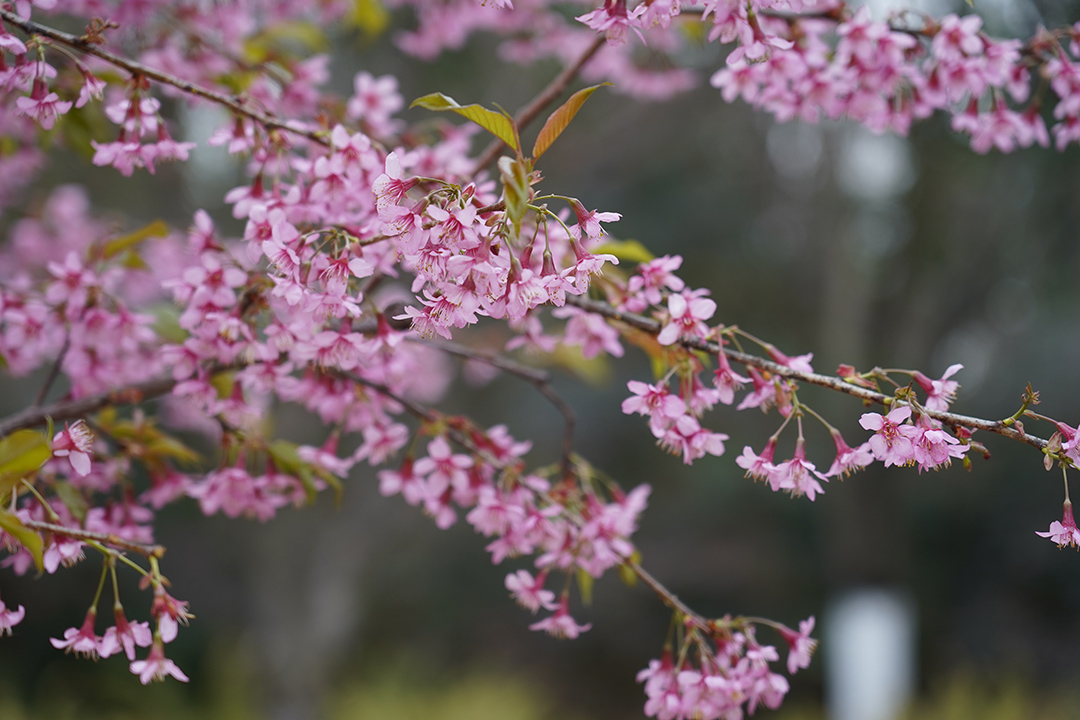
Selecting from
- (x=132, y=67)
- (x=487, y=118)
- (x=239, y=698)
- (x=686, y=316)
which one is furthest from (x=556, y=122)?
(x=239, y=698)

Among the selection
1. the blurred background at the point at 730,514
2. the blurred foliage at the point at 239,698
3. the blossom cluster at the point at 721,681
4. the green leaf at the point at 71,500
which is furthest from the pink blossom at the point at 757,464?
the blurred foliage at the point at 239,698

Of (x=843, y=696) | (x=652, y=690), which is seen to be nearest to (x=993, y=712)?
(x=843, y=696)

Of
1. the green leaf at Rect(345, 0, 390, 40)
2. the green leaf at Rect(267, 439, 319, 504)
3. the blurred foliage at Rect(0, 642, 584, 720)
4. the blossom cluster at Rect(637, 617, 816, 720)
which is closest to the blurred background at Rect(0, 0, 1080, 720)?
the blurred foliage at Rect(0, 642, 584, 720)

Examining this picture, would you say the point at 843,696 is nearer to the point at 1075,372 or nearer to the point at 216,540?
the point at 1075,372

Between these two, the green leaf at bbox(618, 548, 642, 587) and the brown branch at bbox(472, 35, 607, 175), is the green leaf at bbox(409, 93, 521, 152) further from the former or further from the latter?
the green leaf at bbox(618, 548, 642, 587)

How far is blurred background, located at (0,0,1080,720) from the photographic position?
11.8 feet

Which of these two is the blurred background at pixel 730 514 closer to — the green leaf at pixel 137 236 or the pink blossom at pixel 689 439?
the green leaf at pixel 137 236

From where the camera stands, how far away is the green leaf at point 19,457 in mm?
644

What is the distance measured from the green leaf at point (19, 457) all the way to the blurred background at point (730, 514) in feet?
8.46

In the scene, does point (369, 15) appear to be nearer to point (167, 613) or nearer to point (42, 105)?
point (42, 105)

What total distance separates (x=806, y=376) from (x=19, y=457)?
0.76 m

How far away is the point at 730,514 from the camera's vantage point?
5293 millimetres

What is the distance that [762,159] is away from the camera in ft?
18.6

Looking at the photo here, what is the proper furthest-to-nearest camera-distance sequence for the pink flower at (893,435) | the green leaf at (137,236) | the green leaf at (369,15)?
the green leaf at (369,15), the green leaf at (137,236), the pink flower at (893,435)
